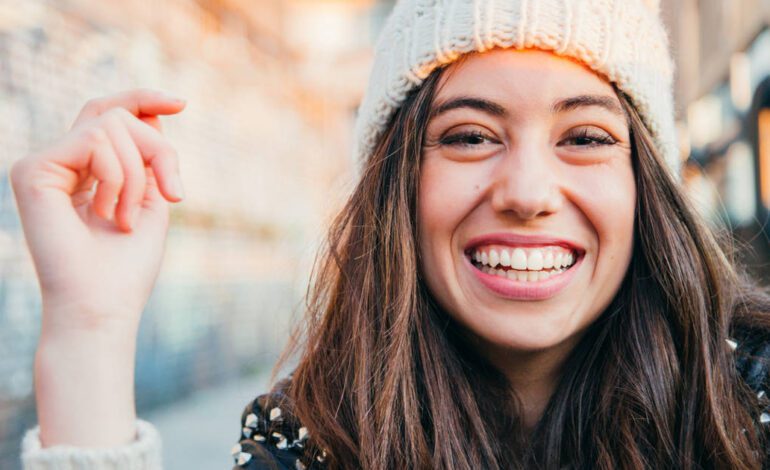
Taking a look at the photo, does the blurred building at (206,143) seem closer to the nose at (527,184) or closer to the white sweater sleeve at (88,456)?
the nose at (527,184)

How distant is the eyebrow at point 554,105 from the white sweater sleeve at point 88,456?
1.03 m

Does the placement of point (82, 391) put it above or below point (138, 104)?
below

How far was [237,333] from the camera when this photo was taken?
35.4 feet

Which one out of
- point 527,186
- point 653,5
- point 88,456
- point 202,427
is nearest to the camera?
point 88,456

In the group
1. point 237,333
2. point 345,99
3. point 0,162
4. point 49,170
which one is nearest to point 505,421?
point 49,170

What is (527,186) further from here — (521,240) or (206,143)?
(206,143)

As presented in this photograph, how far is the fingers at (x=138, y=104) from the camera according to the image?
63.7 inches

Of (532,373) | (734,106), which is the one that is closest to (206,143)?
(734,106)

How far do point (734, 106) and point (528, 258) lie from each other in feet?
31.9

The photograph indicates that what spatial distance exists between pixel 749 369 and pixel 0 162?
4.63 meters

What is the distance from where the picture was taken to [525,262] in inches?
72.7

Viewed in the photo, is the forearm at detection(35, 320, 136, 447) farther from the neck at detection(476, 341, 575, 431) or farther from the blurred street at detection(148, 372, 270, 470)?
the blurred street at detection(148, 372, 270, 470)

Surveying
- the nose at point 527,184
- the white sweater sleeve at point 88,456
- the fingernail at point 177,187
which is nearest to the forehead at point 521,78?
the nose at point 527,184

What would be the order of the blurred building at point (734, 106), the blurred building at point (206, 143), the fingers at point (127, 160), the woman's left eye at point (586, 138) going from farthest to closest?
1. the blurred building at point (734, 106)
2. the blurred building at point (206, 143)
3. the woman's left eye at point (586, 138)
4. the fingers at point (127, 160)
